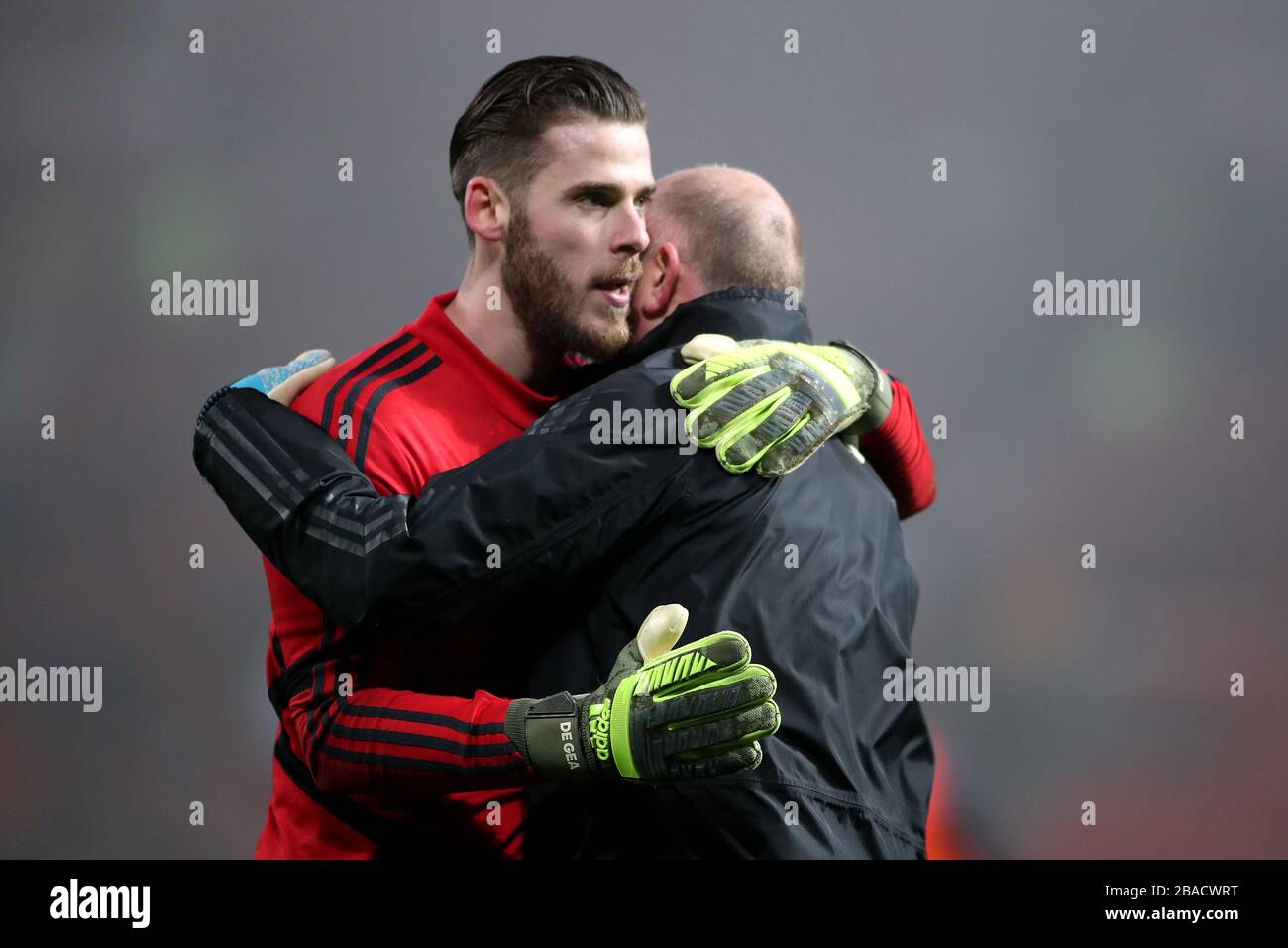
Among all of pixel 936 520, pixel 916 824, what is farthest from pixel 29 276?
pixel 916 824

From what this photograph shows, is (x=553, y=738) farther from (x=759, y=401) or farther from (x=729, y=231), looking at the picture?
(x=729, y=231)

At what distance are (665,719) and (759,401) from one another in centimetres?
36

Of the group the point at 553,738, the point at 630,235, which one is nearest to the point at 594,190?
the point at 630,235

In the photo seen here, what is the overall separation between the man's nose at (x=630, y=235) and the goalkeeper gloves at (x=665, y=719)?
0.54m

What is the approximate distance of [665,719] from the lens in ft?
4.44

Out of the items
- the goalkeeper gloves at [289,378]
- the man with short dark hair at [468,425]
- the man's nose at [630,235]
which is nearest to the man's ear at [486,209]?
the man with short dark hair at [468,425]

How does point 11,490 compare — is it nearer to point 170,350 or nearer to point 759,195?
point 170,350

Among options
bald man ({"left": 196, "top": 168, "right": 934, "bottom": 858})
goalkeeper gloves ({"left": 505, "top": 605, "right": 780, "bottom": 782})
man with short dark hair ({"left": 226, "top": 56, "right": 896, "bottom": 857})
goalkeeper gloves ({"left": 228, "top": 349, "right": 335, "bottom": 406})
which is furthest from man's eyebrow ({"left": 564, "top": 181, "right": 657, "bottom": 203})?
goalkeeper gloves ({"left": 505, "top": 605, "right": 780, "bottom": 782})

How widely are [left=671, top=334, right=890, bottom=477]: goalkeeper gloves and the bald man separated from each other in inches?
1.1

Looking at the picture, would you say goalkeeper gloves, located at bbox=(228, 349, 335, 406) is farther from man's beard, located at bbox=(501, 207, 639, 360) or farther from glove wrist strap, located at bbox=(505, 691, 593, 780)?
glove wrist strap, located at bbox=(505, 691, 593, 780)

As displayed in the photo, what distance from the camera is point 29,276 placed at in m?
2.97

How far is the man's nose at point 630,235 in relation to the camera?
5.72 ft

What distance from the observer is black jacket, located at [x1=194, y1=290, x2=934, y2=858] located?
143cm
